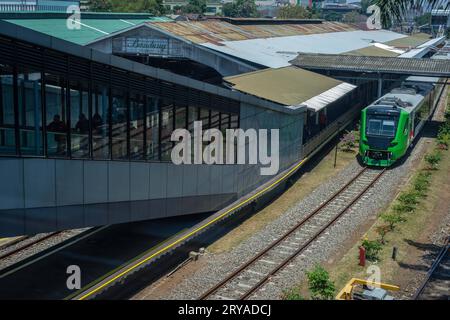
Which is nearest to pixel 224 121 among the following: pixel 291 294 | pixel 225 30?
pixel 291 294

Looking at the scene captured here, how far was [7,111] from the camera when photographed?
39.2 feet

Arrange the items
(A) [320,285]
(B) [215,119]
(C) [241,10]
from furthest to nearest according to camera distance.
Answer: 1. (C) [241,10]
2. (B) [215,119]
3. (A) [320,285]

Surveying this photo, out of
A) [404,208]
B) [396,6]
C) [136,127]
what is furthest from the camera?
[404,208]

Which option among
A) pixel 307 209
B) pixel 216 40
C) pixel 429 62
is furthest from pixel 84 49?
pixel 429 62

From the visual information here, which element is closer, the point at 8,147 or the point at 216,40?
the point at 8,147

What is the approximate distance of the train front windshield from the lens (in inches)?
1184

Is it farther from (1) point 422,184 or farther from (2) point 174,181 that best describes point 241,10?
(2) point 174,181

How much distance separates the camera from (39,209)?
1238cm

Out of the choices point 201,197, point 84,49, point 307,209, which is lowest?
point 307,209

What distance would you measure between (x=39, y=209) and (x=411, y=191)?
1855 cm

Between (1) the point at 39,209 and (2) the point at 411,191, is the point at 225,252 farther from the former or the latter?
(2) the point at 411,191

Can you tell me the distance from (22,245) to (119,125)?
267 inches

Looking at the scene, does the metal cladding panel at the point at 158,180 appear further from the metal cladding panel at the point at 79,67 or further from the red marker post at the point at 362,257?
the red marker post at the point at 362,257

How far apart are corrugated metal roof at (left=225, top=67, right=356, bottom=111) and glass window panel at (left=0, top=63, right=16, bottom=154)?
16254 millimetres
